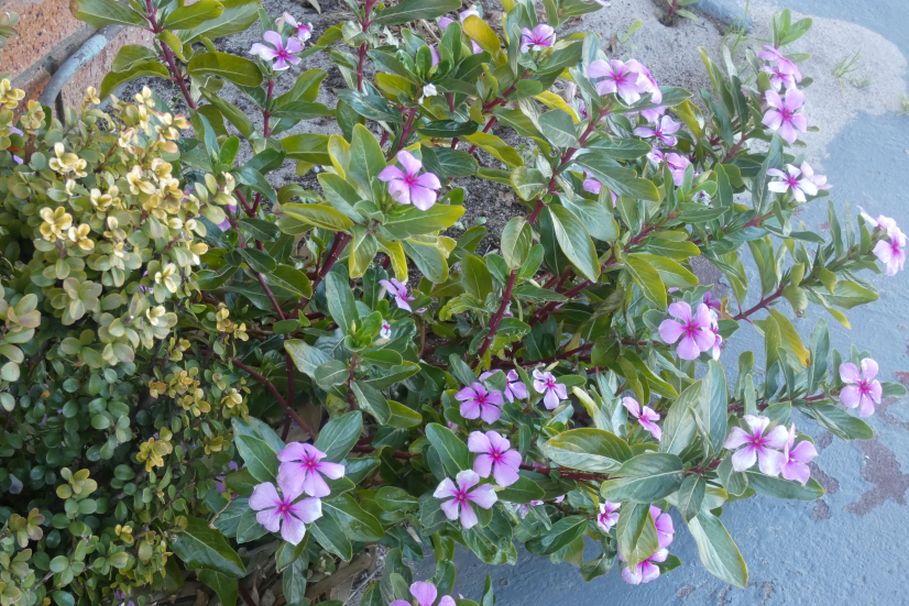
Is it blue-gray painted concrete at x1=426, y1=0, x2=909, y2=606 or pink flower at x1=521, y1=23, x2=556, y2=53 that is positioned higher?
pink flower at x1=521, y1=23, x2=556, y2=53

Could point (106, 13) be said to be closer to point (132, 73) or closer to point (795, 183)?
point (132, 73)

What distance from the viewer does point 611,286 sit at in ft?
5.66

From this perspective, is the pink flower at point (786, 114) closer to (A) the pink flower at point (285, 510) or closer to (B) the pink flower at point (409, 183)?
(B) the pink flower at point (409, 183)

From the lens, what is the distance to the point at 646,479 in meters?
1.17

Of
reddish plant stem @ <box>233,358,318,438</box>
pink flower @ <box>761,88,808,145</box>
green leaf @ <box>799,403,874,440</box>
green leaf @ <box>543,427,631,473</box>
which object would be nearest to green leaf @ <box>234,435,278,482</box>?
reddish plant stem @ <box>233,358,318,438</box>

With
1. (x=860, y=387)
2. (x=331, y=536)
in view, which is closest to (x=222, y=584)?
(x=331, y=536)

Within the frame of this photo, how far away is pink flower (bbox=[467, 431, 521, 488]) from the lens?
1.27 metres

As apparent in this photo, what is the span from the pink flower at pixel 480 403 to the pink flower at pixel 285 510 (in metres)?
0.33

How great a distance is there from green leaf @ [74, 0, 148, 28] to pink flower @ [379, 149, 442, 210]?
0.48 metres

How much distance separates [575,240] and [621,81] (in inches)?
10.2

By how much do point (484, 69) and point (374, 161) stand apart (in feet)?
1.01

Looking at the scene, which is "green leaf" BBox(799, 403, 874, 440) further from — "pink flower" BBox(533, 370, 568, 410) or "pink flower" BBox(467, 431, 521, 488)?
"pink flower" BBox(467, 431, 521, 488)

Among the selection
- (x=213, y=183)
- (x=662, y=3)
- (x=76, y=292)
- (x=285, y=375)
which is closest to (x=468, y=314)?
(x=285, y=375)

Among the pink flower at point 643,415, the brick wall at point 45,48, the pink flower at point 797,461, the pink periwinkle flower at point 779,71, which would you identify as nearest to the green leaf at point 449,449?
the pink flower at point 643,415
